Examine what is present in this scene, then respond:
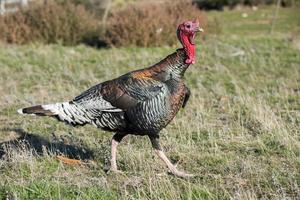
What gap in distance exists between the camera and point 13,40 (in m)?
21.0

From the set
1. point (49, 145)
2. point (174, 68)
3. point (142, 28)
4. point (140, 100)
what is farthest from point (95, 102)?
point (142, 28)

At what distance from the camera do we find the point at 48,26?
21031 millimetres

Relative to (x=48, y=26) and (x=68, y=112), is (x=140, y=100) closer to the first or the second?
(x=68, y=112)

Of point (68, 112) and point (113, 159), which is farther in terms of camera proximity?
point (113, 159)

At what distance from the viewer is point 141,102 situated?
23.1 ft

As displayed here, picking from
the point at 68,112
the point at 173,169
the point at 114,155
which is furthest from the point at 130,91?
the point at 173,169

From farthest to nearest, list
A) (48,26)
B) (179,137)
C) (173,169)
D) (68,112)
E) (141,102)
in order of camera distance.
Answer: (48,26), (179,137), (68,112), (173,169), (141,102)

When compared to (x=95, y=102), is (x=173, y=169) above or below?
below

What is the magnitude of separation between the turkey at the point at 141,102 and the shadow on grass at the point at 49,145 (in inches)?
39.4

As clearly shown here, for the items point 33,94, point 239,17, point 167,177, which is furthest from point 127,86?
point 239,17

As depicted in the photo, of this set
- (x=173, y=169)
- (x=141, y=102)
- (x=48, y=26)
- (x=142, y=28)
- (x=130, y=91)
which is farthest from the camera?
(x=48, y=26)

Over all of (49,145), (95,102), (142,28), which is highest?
(95,102)

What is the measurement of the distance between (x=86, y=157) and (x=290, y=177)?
8.87 ft

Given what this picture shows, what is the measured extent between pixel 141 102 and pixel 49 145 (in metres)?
2.35
